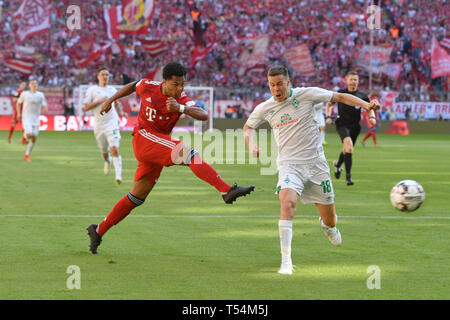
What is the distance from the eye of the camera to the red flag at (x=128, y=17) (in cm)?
4588

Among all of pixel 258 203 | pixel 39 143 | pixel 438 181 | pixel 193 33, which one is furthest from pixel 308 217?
pixel 193 33

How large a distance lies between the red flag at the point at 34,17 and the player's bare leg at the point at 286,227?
125 ft

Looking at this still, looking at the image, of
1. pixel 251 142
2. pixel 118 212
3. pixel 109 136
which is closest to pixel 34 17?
pixel 109 136

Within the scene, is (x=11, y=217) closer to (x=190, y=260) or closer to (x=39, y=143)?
(x=190, y=260)

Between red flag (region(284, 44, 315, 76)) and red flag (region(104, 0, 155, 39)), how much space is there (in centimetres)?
851

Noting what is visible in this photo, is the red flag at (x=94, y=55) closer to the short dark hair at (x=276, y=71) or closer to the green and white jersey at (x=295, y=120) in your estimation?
the green and white jersey at (x=295, y=120)

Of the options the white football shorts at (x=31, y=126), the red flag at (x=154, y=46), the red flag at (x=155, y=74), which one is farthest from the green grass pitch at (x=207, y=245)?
the red flag at (x=154, y=46)

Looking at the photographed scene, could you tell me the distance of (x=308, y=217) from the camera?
1223 centimetres

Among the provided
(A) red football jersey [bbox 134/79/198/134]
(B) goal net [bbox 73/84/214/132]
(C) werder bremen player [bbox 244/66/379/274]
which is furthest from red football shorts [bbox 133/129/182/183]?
(B) goal net [bbox 73/84/214/132]

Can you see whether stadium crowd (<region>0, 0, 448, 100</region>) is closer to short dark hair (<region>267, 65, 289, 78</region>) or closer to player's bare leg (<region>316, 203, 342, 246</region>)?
player's bare leg (<region>316, 203, 342, 246</region>)

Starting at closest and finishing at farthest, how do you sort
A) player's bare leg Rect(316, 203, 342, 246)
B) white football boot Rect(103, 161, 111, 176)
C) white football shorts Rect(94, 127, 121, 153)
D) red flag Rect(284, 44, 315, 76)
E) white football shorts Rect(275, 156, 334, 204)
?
white football shorts Rect(275, 156, 334, 204) → player's bare leg Rect(316, 203, 342, 246) → white football shorts Rect(94, 127, 121, 153) → white football boot Rect(103, 161, 111, 176) → red flag Rect(284, 44, 315, 76)

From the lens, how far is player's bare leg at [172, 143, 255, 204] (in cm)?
841

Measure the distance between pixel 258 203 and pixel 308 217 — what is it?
210 cm

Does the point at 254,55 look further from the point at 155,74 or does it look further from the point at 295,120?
the point at 295,120
